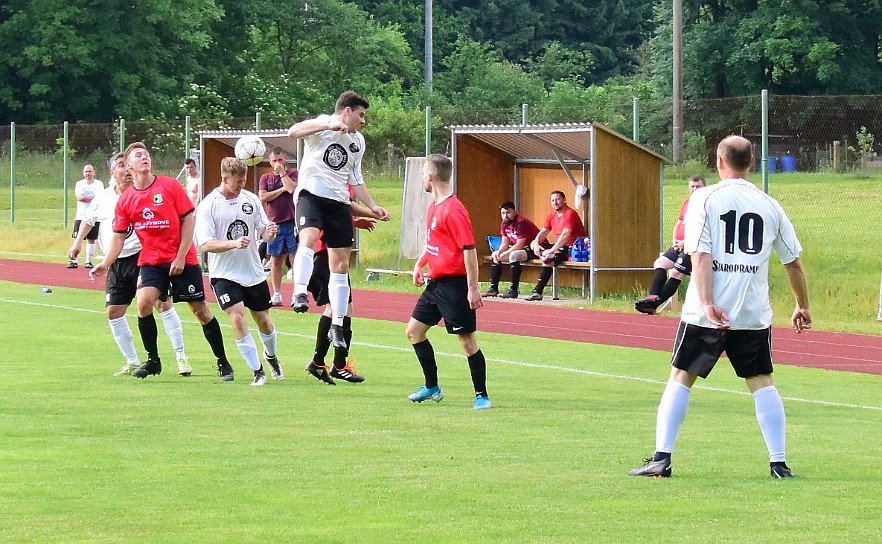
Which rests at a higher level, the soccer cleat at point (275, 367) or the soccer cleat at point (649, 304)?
the soccer cleat at point (649, 304)

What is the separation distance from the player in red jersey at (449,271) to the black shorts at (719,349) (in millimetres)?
2768

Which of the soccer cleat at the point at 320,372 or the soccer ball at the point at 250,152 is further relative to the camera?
the soccer ball at the point at 250,152

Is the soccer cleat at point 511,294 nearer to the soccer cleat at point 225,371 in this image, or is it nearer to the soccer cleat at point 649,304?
the soccer cleat at point 649,304

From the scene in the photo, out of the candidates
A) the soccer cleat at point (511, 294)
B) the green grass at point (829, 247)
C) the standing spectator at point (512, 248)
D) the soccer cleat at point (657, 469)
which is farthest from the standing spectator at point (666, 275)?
the soccer cleat at point (657, 469)

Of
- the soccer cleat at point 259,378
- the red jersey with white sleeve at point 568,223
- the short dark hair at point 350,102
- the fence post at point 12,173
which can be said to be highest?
the fence post at point 12,173

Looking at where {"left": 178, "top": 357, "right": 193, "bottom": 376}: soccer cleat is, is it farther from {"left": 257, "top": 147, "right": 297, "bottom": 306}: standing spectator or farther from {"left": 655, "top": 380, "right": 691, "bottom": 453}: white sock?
{"left": 257, "top": 147, "right": 297, "bottom": 306}: standing spectator

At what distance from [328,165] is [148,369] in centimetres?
234

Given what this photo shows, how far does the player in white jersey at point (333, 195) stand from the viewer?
12305 millimetres

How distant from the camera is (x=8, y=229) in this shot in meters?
38.4

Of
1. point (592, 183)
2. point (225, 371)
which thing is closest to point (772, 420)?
point (225, 371)

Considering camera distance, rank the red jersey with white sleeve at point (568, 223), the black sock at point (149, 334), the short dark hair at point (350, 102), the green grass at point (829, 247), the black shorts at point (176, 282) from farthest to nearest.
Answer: the red jersey with white sleeve at point (568, 223) < the green grass at point (829, 247) < the black sock at point (149, 334) < the black shorts at point (176, 282) < the short dark hair at point (350, 102)

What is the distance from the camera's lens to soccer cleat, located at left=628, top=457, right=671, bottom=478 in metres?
8.05

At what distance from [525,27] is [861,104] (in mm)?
65551

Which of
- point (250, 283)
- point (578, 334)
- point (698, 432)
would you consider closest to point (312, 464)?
point (698, 432)
